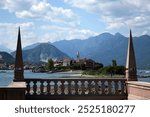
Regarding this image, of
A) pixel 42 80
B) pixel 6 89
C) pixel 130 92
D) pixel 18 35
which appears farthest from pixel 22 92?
pixel 130 92

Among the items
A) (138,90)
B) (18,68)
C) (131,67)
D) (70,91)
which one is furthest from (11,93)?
(131,67)

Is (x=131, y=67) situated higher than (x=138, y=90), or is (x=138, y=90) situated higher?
(x=131, y=67)

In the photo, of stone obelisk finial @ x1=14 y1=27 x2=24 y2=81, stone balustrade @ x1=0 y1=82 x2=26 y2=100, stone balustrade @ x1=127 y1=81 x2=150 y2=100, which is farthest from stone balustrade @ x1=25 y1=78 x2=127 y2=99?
stone balustrade @ x1=0 y1=82 x2=26 y2=100

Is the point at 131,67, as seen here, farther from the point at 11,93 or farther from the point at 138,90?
the point at 11,93

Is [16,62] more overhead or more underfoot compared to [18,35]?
more underfoot

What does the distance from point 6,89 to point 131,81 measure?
6.80 metres

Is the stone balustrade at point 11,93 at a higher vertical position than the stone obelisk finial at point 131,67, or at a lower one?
lower

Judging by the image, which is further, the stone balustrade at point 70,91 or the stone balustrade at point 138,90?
the stone balustrade at point 70,91

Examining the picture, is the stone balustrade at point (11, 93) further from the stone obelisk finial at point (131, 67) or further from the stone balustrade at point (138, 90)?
the stone obelisk finial at point (131, 67)

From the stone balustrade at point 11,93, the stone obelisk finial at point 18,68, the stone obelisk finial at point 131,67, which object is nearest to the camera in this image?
the stone balustrade at point 11,93

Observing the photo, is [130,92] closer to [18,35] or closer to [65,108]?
[18,35]

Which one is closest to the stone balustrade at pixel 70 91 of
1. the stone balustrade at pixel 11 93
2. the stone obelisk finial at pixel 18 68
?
the stone obelisk finial at pixel 18 68

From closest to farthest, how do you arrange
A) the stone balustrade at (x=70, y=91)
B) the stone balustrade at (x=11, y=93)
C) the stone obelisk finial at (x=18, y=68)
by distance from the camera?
the stone balustrade at (x=11, y=93)
the stone balustrade at (x=70, y=91)
the stone obelisk finial at (x=18, y=68)

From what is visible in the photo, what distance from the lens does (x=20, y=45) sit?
17312 mm
